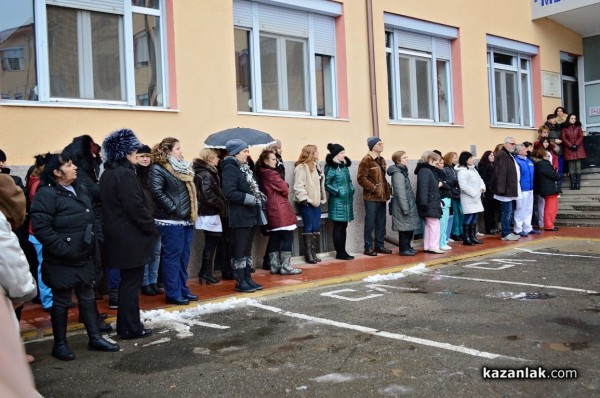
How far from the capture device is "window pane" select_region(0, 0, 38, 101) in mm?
7742

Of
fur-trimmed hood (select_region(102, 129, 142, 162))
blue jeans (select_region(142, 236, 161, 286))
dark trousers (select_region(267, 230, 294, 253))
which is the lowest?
blue jeans (select_region(142, 236, 161, 286))

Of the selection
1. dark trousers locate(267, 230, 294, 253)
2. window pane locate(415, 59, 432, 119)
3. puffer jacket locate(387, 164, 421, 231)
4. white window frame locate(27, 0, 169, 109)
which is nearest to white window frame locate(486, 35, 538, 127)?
window pane locate(415, 59, 432, 119)

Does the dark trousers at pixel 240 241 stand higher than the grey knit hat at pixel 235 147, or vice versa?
the grey knit hat at pixel 235 147

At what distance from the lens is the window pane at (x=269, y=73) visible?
10.6 m

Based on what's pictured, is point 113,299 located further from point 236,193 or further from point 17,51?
point 17,51

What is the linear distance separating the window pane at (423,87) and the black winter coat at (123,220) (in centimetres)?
886

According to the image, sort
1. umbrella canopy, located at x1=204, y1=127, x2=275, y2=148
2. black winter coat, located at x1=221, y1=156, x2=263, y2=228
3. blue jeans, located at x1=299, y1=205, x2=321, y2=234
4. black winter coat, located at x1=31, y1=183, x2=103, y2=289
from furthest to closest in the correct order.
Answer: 1. blue jeans, located at x1=299, y1=205, x2=321, y2=234
2. umbrella canopy, located at x1=204, y1=127, x2=275, y2=148
3. black winter coat, located at x1=221, y1=156, x2=263, y2=228
4. black winter coat, located at x1=31, y1=183, x2=103, y2=289

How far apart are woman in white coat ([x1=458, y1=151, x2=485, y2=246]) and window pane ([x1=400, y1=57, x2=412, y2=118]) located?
6.02 ft

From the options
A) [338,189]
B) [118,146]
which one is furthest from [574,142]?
[118,146]

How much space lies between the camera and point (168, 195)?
6.79 m

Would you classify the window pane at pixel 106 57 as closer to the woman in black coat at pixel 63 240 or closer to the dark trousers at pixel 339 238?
the woman in black coat at pixel 63 240

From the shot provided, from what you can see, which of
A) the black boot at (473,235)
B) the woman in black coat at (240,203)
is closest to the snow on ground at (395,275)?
the woman in black coat at (240,203)

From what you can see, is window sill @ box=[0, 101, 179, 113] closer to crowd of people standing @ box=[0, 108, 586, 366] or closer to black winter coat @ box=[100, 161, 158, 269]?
crowd of people standing @ box=[0, 108, 586, 366]

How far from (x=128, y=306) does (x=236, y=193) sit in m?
2.15
